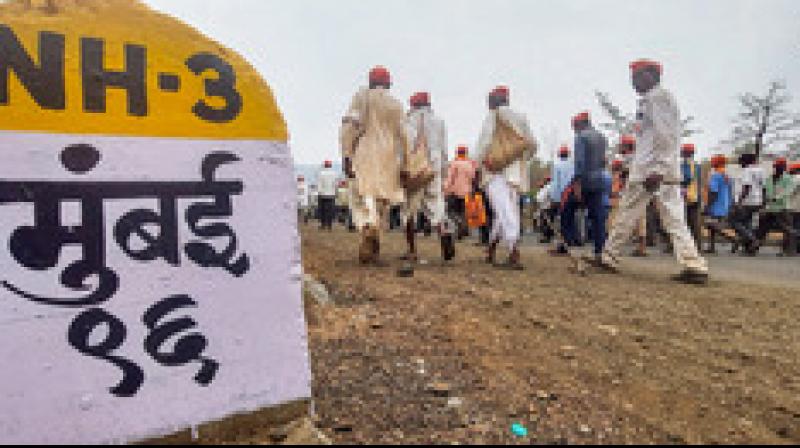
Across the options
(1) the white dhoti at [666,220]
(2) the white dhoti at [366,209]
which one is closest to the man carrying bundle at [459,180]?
(1) the white dhoti at [666,220]

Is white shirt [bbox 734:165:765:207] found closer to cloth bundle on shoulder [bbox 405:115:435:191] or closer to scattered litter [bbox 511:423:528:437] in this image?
cloth bundle on shoulder [bbox 405:115:435:191]

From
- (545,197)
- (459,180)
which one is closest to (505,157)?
(459,180)

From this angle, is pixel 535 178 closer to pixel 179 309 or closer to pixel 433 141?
pixel 433 141

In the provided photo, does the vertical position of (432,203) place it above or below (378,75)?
below

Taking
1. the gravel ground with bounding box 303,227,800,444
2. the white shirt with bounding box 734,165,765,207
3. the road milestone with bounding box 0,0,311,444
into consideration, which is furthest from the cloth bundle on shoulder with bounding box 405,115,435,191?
the white shirt with bounding box 734,165,765,207

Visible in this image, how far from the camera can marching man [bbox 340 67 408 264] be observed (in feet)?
14.8

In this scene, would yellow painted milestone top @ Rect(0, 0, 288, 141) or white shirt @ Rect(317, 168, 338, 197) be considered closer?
yellow painted milestone top @ Rect(0, 0, 288, 141)

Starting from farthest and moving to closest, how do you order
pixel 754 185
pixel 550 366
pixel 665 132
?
1. pixel 754 185
2. pixel 665 132
3. pixel 550 366

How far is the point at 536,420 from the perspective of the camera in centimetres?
150

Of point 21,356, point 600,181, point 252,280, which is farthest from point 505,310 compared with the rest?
point 600,181

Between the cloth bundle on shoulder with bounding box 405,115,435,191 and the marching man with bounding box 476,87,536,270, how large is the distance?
1.75ft

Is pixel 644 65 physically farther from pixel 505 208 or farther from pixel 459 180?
pixel 459 180

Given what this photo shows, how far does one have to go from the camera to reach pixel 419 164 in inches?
193

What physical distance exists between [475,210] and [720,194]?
4007mm
